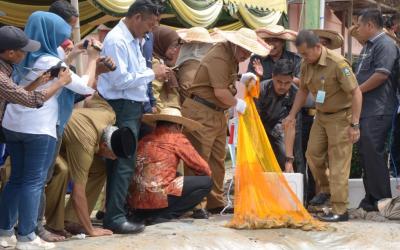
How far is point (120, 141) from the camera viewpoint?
16.5ft

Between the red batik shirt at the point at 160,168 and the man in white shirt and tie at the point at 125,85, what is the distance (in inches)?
10.2

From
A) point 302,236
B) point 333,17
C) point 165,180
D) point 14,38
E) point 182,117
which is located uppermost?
point 333,17

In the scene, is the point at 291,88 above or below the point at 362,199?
above

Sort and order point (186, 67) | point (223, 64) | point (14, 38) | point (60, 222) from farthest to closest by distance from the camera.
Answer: point (186, 67) < point (223, 64) < point (60, 222) < point (14, 38)

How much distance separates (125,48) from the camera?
5125 millimetres

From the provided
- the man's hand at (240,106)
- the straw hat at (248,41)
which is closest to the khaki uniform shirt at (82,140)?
the man's hand at (240,106)

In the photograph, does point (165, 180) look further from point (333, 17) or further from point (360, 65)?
point (333, 17)

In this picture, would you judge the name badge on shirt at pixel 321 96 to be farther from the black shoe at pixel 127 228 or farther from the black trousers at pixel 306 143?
the black shoe at pixel 127 228

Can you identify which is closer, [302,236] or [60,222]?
[60,222]

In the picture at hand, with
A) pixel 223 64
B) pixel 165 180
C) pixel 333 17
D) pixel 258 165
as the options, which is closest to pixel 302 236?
pixel 258 165

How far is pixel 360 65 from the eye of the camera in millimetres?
6555

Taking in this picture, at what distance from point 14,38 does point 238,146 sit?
2323 mm

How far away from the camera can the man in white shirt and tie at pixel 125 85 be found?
5.10m

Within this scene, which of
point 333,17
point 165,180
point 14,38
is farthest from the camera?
point 333,17
